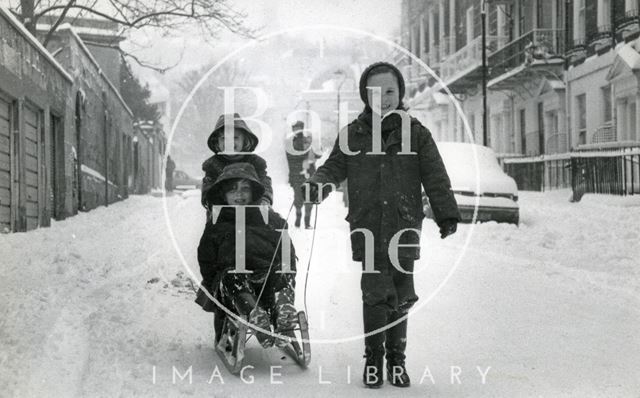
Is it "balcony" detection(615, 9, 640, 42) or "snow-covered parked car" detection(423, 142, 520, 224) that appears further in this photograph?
"balcony" detection(615, 9, 640, 42)

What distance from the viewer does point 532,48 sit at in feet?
70.3

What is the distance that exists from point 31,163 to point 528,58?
15.9 m

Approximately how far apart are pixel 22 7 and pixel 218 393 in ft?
41.3

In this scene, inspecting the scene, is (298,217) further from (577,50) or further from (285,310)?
(577,50)

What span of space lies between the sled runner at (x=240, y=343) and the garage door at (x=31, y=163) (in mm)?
3906

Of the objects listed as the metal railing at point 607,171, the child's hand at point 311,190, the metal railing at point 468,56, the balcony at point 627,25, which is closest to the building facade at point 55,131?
the child's hand at point 311,190

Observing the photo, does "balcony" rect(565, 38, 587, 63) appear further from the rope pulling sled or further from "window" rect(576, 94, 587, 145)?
the rope pulling sled

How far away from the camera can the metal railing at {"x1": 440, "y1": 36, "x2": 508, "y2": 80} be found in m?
25.4

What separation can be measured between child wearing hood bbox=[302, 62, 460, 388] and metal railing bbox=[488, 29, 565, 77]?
60.4 ft

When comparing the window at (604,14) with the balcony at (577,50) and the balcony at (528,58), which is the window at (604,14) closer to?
the balcony at (577,50)

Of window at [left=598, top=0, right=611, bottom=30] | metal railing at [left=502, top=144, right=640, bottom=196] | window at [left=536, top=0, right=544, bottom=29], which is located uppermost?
window at [left=536, top=0, right=544, bottom=29]

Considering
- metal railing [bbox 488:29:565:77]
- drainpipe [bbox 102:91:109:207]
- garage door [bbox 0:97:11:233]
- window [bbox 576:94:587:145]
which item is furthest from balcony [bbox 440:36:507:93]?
garage door [bbox 0:97:11:233]

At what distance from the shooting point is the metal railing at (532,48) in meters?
21.4

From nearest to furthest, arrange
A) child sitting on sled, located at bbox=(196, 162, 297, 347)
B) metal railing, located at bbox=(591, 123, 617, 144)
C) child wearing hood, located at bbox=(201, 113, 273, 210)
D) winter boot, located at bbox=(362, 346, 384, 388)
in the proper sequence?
winter boot, located at bbox=(362, 346, 384, 388), child sitting on sled, located at bbox=(196, 162, 297, 347), child wearing hood, located at bbox=(201, 113, 273, 210), metal railing, located at bbox=(591, 123, 617, 144)
